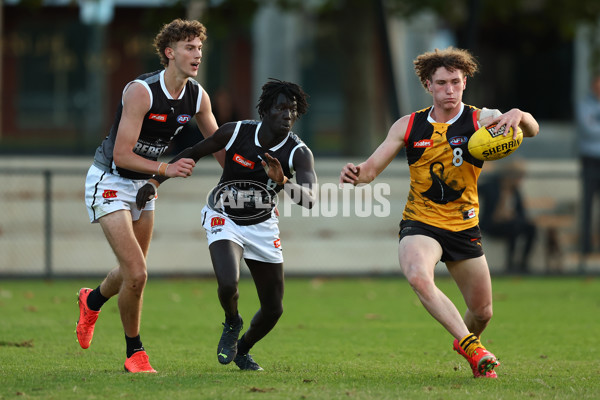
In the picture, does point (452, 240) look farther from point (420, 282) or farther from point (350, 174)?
point (350, 174)

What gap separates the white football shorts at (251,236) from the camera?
6.82 meters

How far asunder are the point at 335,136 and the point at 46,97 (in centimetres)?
880

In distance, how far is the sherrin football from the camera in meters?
6.48

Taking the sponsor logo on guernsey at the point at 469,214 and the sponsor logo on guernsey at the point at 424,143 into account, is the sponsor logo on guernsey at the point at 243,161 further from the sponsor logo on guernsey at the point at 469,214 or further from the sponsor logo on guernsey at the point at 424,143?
the sponsor logo on guernsey at the point at 469,214

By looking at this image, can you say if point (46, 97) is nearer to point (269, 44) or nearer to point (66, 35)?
point (66, 35)

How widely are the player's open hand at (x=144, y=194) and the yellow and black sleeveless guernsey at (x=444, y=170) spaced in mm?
1833

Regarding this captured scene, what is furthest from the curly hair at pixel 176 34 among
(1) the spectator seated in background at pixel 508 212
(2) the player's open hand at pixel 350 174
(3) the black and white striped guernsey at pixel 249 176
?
(1) the spectator seated in background at pixel 508 212

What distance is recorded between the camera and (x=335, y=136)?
24234mm

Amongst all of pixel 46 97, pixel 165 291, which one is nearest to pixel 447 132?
pixel 165 291

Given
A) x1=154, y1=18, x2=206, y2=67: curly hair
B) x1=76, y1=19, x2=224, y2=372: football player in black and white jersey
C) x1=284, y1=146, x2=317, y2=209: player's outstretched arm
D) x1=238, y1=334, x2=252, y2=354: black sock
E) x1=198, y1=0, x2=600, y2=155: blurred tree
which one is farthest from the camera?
x1=198, y1=0, x2=600, y2=155: blurred tree

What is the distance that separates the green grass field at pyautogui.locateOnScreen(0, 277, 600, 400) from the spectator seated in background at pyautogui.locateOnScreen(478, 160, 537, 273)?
5.08ft

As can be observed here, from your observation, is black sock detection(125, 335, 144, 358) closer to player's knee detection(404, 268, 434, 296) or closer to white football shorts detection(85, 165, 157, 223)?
white football shorts detection(85, 165, 157, 223)

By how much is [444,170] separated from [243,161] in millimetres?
1415

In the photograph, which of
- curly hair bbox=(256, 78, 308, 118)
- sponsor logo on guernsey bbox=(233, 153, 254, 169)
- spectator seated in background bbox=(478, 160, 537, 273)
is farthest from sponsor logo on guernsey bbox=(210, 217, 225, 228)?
spectator seated in background bbox=(478, 160, 537, 273)
